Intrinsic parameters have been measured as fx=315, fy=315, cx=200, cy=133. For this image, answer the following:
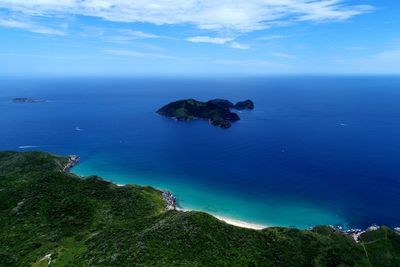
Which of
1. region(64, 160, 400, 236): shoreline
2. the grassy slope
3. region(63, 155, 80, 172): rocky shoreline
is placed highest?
the grassy slope

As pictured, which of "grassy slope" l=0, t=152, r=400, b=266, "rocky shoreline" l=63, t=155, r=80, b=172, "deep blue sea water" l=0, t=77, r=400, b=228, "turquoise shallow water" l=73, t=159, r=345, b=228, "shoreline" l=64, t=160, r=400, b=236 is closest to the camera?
"grassy slope" l=0, t=152, r=400, b=266

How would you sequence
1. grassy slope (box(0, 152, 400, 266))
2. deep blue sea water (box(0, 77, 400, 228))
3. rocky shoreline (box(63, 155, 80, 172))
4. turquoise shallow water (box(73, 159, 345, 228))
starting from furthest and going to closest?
1. rocky shoreline (box(63, 155, 80, 172))
2. deep blue sea water (box(0, 77, 400, 228))
3. turquoise shallow water (box(73, 159, 345, 228))
4. grassy slope (box(0, 152, 400, 266))

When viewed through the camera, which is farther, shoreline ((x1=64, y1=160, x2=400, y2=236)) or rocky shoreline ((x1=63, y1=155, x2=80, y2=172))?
rocky shoreline ((x1=63, y1=155, x2=80, y2=172))

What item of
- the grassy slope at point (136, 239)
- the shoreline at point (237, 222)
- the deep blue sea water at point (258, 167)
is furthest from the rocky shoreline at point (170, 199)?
the grassy slope at point (136, 239)

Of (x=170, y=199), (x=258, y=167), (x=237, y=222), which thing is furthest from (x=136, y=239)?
(x=258, y=167)

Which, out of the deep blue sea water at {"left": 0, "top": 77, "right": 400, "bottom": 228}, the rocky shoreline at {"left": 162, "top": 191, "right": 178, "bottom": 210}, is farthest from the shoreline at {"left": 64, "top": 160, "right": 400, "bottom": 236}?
the deep blue sea water at {"left": 0, "top": 77, "right": 400, "bottom": 228}

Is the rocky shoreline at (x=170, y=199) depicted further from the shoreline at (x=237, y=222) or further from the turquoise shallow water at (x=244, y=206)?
the turquoise shallow water at (x=244, y=206)

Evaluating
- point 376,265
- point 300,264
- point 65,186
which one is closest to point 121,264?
point 300,264

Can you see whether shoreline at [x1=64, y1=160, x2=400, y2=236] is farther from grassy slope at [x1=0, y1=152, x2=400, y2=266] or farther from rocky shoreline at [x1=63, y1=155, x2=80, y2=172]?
rocky shoreline at [x1=63, y1=155, x2=80, y2=172]

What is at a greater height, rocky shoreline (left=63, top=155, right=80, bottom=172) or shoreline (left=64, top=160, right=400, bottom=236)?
shoreline (left=64, top=160, right=400, bottom=236)
